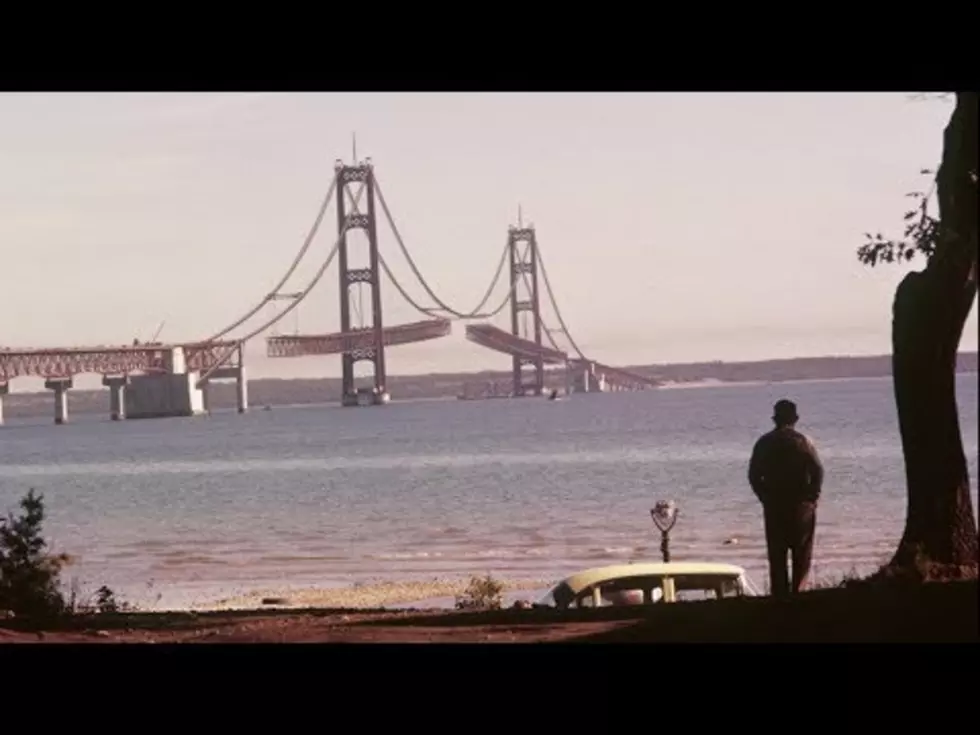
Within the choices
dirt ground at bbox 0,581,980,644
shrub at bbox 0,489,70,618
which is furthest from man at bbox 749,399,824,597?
shrub at bbox 0,489,70,618

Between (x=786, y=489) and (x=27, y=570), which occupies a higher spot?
(x=786, y=489)

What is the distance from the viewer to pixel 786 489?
222 inches

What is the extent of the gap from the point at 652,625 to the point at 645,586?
1.23 metres

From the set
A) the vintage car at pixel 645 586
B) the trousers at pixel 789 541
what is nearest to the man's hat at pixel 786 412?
the trousers at pixel 789 541

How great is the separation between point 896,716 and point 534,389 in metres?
16.1

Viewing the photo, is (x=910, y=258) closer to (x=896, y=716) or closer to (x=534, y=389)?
(x=896, y=716)

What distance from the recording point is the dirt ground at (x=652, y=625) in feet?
16.8

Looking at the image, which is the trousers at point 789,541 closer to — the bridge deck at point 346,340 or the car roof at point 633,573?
the car roof at point 633,573

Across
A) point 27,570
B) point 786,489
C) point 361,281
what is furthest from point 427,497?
point 786,489

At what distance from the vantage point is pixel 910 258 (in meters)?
6.22

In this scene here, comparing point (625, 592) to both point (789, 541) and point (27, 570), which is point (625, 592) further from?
point (27, 570)

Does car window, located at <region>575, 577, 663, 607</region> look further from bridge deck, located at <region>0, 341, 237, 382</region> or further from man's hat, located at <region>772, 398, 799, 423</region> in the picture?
bridge deck, located at <region>0, 341, 237, 382</region>
